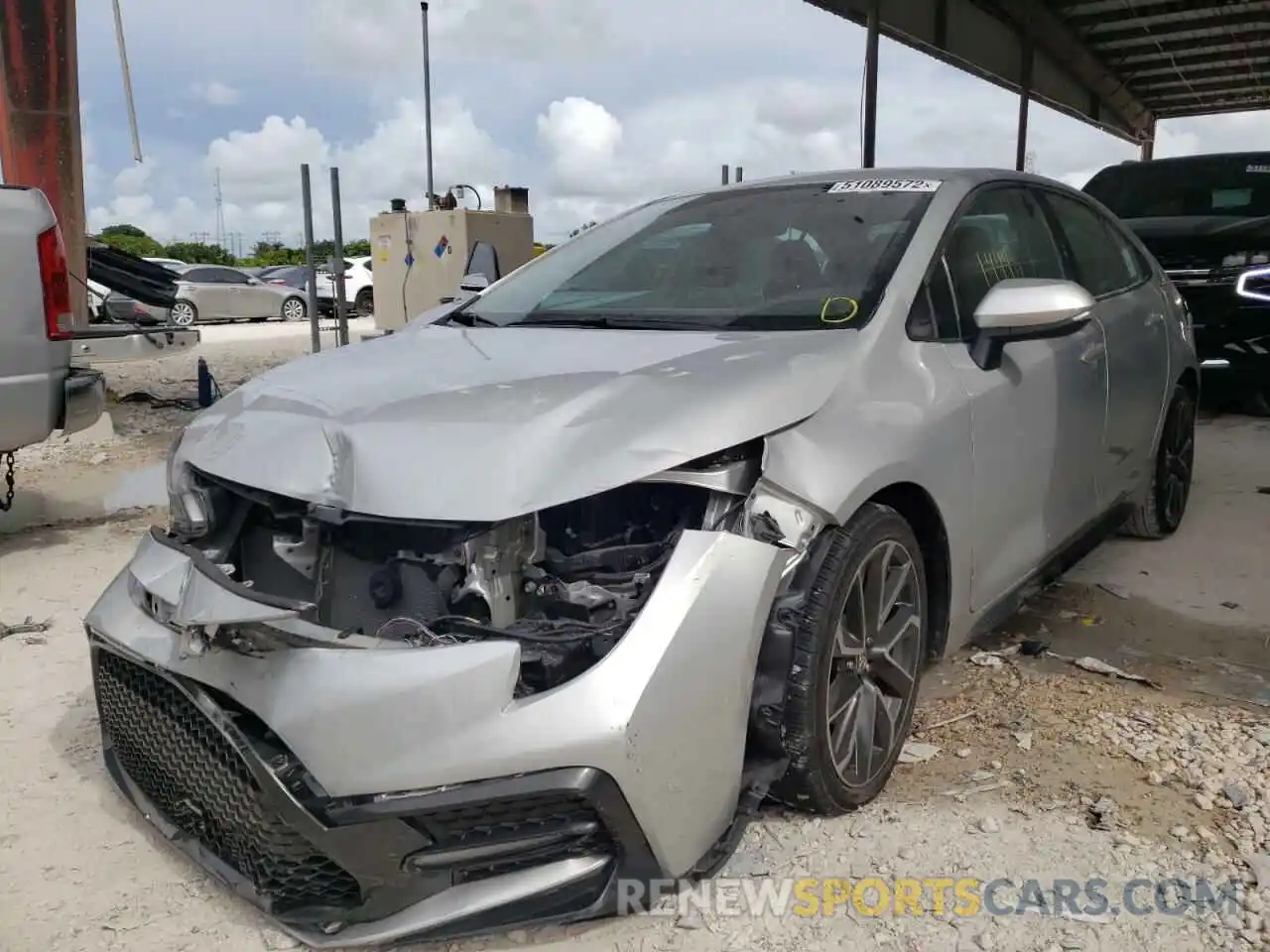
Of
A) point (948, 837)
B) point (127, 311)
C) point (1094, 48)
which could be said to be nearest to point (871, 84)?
point (1094, 48)

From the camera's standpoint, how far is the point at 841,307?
2654mm

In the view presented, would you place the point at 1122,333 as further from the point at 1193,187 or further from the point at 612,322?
the point at 1193,187

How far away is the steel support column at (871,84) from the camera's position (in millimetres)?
9789

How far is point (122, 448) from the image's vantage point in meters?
6.75

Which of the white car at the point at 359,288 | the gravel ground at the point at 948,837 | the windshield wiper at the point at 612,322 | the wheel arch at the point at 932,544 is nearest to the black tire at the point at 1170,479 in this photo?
the gravel ground at the point at 948,837

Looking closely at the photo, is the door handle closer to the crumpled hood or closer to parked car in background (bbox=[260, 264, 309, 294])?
the crumpled hood

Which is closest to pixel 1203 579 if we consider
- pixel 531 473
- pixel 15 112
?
pixel 531 473

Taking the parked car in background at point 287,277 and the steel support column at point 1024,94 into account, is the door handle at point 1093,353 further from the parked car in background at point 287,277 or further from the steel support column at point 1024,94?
the parked car in background at point 287,277

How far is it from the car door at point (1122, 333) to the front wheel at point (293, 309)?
64.8 feet

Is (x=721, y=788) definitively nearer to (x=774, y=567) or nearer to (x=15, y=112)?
(x=774, y=567)

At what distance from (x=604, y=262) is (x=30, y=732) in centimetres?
221

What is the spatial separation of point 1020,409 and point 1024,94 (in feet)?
38.9

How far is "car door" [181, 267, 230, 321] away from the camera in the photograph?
20.3 meters

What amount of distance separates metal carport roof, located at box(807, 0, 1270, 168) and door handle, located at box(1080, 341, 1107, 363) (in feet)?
22.9
